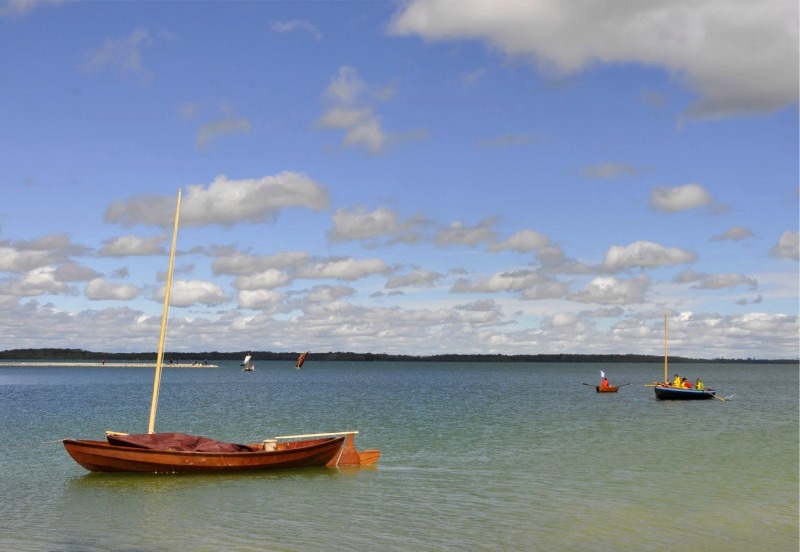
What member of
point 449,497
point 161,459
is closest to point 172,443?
point 161,459

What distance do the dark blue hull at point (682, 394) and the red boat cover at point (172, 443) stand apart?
63353mm

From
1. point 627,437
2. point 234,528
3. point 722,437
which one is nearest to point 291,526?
point 234,528

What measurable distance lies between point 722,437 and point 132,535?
128 ft

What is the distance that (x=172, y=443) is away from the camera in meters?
33.1

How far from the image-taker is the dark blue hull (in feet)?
278

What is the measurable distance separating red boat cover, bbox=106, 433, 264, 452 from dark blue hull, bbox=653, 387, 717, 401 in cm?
6335

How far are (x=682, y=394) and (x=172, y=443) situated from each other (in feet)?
218

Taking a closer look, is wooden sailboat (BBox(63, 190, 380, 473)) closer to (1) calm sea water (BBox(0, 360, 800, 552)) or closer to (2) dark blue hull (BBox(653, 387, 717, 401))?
(1) calm sea water (BBox(0, 360, 800, 552))

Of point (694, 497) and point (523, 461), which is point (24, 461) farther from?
point (694, 497)

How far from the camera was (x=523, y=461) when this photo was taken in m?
38.2

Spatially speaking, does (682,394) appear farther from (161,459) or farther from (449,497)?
(161,459)

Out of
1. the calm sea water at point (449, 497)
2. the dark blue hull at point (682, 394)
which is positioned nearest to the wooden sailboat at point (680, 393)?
the dark blue hull at point (682, 394)

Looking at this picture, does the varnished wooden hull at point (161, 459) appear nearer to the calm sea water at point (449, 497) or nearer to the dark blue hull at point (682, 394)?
the calm sea water at point (449, 497)

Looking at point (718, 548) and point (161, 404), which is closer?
point (718, 548)
